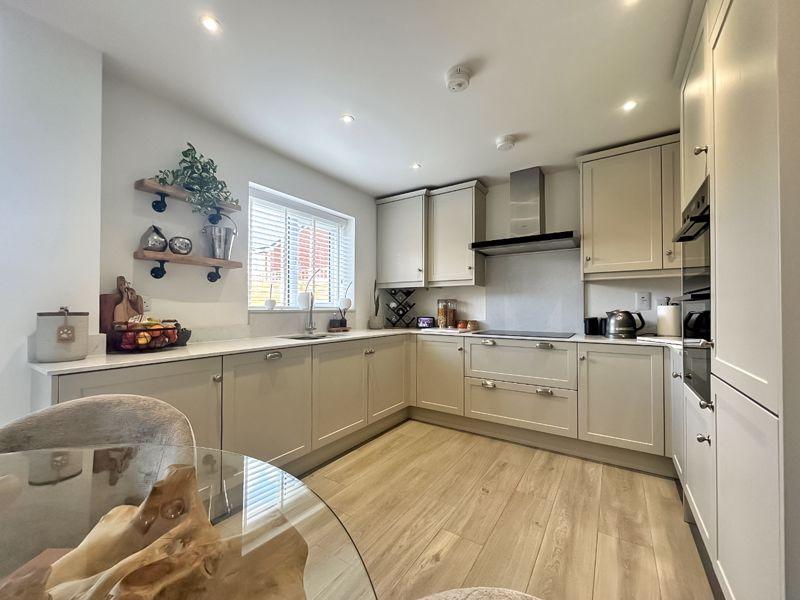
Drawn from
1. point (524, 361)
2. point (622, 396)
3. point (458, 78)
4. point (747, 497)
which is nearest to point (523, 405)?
point (524, 361)

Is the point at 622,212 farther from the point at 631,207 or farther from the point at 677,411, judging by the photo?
the point at 677,411

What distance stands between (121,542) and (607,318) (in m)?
3.05

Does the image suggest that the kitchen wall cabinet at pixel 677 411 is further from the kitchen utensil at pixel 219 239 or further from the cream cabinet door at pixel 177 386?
the kitchen utensil at pixel 219 239

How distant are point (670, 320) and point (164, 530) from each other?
9.60 ft

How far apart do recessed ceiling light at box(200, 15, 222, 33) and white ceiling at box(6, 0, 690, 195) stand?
30mm

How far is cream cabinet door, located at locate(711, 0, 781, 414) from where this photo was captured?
763mm

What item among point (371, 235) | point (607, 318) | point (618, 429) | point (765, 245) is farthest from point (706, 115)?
point (371, 235)

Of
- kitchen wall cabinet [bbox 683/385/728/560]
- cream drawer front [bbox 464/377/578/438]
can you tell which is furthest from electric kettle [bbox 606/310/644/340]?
kitchen wall cabinet [bbox 683/385/728/560]

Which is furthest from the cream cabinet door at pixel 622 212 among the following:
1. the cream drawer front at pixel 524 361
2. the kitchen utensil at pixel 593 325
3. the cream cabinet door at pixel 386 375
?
the cream cabinet door at pixel 386 375

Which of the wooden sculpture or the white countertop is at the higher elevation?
the white countertop

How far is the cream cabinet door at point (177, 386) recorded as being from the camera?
1271 millimetres

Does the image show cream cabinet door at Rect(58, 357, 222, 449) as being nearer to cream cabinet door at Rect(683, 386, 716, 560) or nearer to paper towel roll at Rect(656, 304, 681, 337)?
cream cabinet door at Rect(683, 386, 716, 560)

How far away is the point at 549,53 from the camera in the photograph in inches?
63.3

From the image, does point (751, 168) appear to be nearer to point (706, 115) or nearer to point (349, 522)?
point (706, 115)
